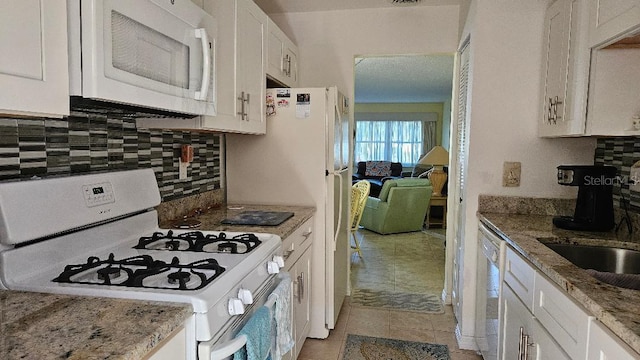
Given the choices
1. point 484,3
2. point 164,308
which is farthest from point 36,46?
point 484,3

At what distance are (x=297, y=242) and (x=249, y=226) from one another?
313mm

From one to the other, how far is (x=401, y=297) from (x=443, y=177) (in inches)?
143

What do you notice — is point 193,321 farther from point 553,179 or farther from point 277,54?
point 553,179

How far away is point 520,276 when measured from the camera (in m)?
1.71

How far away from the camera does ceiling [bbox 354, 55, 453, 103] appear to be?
5.15m

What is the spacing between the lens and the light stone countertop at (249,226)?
1.94 m

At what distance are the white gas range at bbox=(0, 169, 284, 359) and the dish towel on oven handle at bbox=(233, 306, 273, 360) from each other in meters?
0.04

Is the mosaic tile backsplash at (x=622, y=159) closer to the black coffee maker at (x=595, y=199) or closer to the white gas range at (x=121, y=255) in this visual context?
the black coffee maker at (x=595, y=199)

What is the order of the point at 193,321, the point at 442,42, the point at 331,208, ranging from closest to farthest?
1. the point at 193,321
2. the point at 331,208
3. the point at 442,42

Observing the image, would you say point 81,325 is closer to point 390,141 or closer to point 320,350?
point 320,350

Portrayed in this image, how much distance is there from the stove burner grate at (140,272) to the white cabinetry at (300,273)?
727 mm

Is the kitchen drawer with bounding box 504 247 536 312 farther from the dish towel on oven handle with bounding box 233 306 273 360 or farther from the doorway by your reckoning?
the doorway

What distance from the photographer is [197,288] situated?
1.07 meters

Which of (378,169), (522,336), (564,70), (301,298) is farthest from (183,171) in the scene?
(378,169)
